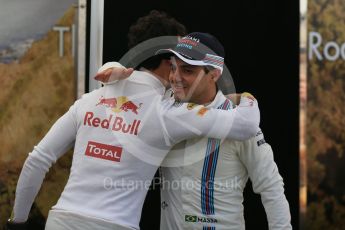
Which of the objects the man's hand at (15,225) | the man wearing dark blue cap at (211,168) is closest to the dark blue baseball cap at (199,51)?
the man wearing dark blue cap at (211,168)

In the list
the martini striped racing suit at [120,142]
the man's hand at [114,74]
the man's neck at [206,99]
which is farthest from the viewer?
the man's neck at [206,99]

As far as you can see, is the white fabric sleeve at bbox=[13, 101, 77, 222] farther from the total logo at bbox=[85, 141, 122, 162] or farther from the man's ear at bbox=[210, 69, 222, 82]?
the man's ear at bbox=[210, 69, 222, 82]

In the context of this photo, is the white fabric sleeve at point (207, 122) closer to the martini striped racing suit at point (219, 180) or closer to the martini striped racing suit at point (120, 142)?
the martini striped racing suit at point (120, 142)

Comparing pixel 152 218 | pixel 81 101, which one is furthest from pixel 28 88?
pixel 81 101

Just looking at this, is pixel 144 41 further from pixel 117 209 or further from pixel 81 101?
pixel 117 209

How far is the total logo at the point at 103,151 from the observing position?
259 cm

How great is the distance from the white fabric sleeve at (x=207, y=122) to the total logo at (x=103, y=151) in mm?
214

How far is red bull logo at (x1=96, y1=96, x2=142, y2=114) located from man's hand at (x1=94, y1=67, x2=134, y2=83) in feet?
0.29

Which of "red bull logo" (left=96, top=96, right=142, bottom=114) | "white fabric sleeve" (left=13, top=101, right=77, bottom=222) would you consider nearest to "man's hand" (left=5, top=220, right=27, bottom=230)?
"white fabric sleeve" (left=13, top=101, right=77, bottom=222)

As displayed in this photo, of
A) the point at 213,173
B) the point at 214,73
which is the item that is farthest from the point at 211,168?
the point at 214,73

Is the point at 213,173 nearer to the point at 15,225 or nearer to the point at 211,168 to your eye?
the point at 211,168

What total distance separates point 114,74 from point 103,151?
0.33m

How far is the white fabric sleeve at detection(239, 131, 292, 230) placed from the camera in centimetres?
274

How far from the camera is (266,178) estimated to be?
9.06 feet
